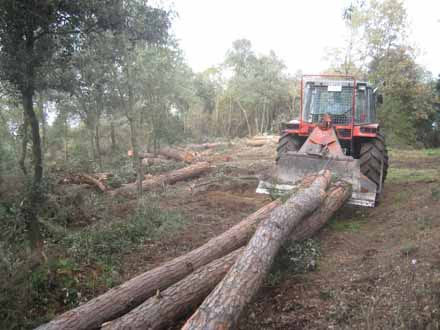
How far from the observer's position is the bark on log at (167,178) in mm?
9825

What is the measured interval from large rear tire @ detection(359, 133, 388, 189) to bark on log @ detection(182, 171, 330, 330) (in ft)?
8.12

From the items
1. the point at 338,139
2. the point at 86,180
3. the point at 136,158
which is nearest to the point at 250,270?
the point at 338,139

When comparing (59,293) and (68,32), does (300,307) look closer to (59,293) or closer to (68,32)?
(59,293)

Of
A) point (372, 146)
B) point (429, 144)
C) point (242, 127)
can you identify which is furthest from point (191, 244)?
point (242, 127)

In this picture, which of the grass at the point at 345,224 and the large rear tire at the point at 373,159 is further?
the large rear tire at the point at 373,159

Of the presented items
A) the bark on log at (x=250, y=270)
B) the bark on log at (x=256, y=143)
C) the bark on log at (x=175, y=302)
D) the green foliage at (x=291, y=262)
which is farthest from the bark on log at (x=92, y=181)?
the bark on log at (x=256, y=143)

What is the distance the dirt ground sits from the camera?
3279mm

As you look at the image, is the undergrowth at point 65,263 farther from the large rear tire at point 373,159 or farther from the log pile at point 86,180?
the large rear tire at point 373,159

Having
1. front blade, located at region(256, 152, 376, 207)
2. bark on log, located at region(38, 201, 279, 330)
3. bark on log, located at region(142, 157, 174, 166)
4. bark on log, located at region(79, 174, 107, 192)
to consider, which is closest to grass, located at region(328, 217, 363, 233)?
front blade, located at region(256, 152, 376, 207)

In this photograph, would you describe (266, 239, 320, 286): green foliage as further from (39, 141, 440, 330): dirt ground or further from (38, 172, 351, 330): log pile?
(38, 172, 351, 330): log pile

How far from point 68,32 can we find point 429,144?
23939 millimetres

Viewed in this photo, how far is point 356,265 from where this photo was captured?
4.48m

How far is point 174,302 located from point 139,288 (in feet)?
1.37

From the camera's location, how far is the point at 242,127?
105ft
